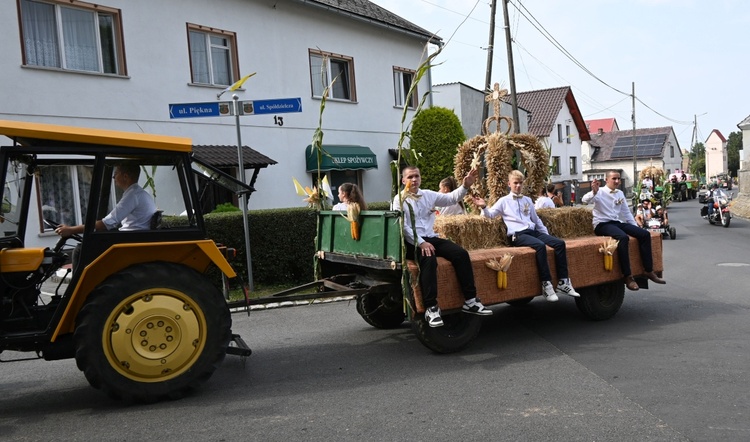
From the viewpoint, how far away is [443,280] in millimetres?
6504

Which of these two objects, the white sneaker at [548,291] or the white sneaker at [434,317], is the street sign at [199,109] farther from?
the white sneaker at [548,291]

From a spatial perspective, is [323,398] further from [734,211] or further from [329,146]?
[734,211]

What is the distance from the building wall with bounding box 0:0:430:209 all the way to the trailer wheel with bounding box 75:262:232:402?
8681mm

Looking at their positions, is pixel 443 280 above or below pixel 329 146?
below

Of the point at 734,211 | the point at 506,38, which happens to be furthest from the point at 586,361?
the point at 734,211

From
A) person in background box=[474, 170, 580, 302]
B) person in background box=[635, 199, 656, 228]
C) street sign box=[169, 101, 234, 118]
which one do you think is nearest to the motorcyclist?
person in background box=[635, 199, 656, 228]

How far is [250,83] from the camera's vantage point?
54.9 feet

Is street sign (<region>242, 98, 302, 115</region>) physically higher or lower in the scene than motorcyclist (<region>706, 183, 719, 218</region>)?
higher

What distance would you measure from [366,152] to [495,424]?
15.5 meters

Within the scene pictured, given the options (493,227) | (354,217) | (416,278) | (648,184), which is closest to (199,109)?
(354,217)

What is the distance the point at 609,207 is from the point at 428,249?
11.7ft

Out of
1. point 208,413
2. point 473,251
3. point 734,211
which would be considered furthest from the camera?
point 734,211

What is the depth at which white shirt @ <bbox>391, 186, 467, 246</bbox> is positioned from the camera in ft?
21.6

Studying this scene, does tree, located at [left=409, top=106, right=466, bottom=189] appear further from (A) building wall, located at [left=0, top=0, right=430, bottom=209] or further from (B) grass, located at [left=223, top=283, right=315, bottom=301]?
(B) grass, located at [left=223, top=283, right=315, bottom=301]
